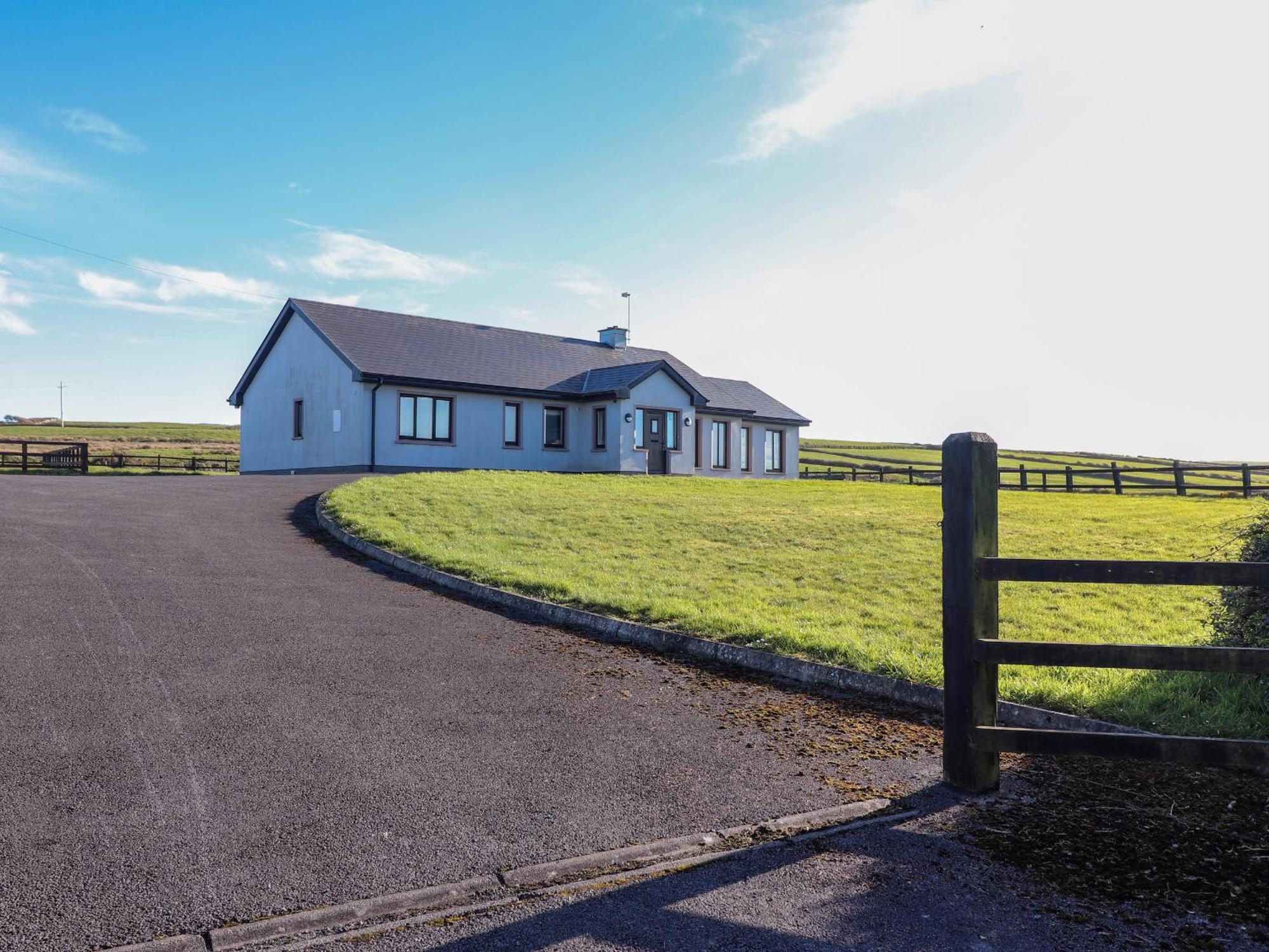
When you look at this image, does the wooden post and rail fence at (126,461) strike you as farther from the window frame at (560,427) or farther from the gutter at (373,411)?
the window frame at (560,427)

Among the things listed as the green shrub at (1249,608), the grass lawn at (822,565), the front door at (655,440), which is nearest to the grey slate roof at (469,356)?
the front door at (655,440)

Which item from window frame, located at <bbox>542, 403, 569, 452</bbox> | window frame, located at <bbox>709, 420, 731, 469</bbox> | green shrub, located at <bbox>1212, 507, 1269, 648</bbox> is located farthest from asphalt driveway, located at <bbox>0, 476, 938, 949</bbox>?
window frame, located at <bbox>709, 420, 731, 469</bbox>

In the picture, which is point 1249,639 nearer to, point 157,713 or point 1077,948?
point 1077,948

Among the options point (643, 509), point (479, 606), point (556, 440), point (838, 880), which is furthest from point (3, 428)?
point (838, 880)

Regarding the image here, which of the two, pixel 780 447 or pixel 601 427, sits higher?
pixel 601 427

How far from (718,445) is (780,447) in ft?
15.1

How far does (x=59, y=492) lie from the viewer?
18.9 m

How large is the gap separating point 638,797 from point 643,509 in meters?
14.8

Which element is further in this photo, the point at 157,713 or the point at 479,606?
the point at 479,606

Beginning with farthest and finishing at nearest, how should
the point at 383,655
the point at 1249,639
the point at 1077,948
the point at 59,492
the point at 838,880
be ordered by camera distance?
1. the point at 59,492
2. the point at 383,655
3. the point at 1249,639
4. the point at 838,880
5. the point at 1077,948

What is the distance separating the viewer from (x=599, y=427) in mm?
33844

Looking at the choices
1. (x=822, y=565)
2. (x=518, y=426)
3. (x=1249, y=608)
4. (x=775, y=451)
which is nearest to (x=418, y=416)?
(x=518, y=426)

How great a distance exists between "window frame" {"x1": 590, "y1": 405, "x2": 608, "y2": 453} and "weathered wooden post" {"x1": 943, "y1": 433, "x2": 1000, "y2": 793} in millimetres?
28498

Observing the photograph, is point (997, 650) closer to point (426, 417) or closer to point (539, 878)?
point (539, 878)
